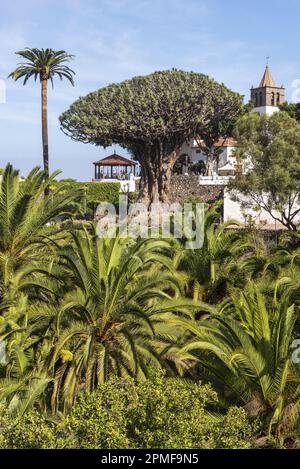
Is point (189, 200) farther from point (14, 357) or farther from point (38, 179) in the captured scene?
point (14, 357)

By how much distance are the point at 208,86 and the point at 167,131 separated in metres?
4.39

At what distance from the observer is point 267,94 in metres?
96.9

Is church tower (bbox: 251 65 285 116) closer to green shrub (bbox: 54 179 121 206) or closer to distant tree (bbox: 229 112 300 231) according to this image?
green shrub (bbox: 54 179 121 206)

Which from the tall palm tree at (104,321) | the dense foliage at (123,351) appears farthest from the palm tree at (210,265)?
the tall palm tree at (104,321)

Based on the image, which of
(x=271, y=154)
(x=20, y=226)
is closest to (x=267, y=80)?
(x=271, y=154)

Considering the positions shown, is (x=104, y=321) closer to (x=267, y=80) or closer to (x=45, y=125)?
(x=45, y=125)

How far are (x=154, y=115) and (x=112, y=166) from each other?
19.2 m

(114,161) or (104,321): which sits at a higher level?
(114,161)

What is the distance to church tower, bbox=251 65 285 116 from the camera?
96812 millimetres

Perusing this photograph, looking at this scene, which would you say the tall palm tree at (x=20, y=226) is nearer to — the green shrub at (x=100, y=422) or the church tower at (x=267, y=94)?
the green shrub at (x=100, y=422)

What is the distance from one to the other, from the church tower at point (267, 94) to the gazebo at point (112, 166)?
4056 cm

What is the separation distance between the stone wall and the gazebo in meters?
9.43

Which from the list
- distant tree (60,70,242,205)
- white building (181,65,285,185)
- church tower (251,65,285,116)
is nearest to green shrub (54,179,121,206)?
distant tree (60,70,242,205)

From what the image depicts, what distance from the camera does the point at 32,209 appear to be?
16.7 meters
